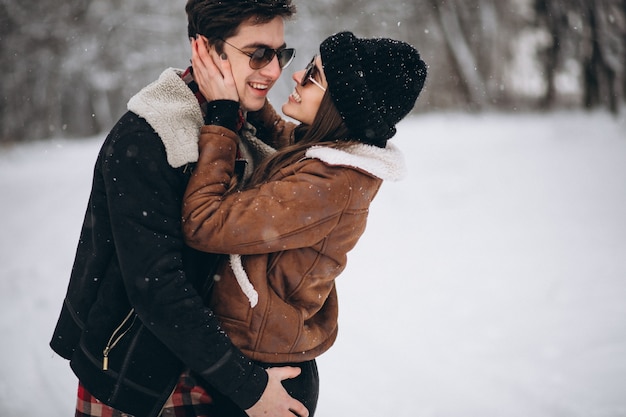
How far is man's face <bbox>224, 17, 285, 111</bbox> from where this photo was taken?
6.78 feet

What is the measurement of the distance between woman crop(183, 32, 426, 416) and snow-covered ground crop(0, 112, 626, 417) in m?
2.61

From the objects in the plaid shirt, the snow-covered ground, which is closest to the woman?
the plaid shirt

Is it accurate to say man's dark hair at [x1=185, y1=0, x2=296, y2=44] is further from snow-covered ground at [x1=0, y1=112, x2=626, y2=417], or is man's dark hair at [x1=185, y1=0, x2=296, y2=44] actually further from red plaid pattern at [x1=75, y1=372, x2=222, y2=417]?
snow-covered ground at [x1=0, y1=112, x2=626, y2=417]

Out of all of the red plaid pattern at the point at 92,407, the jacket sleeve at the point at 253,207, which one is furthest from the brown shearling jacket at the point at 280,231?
the red plaid pattern at the point at 92,407

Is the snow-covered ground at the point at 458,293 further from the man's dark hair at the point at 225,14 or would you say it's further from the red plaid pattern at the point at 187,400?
the man's dark hair at the point at 225,14

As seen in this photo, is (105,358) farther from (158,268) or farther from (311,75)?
(311,75)

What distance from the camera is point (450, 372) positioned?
4.84 meters

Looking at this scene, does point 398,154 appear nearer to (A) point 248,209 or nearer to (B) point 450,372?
(A) point 248,209

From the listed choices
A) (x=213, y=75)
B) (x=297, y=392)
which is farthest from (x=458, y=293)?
(x=213, y=75)

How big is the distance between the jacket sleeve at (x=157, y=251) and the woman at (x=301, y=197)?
10cm

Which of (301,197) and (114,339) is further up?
(301,197)

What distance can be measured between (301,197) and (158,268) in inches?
21.3

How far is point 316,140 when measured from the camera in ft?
7.36

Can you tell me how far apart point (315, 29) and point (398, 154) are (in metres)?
19.8
